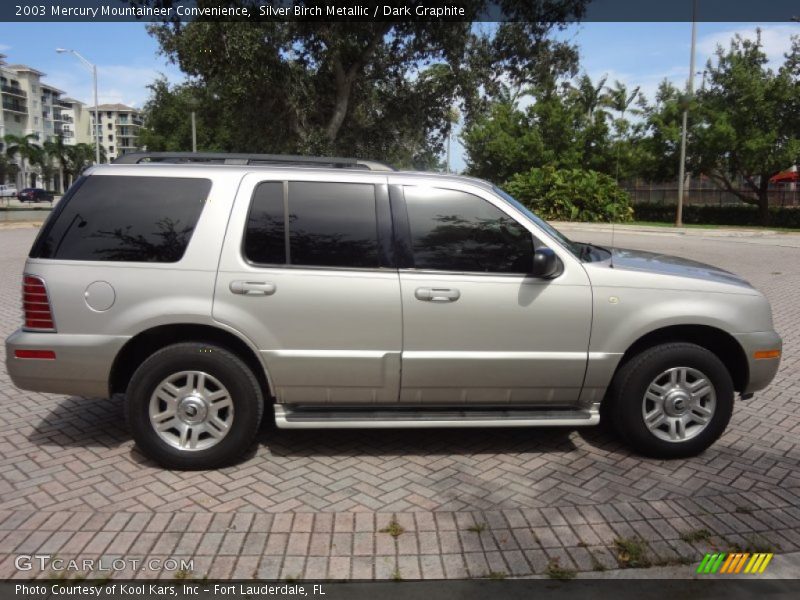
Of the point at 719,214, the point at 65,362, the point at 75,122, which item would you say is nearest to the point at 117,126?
the point at 75,122

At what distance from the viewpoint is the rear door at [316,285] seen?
161 inches

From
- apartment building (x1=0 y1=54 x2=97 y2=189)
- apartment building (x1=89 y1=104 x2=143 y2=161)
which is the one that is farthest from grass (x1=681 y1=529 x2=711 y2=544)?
apartment building (x1=89 y1=104 x2=143 y2=161)

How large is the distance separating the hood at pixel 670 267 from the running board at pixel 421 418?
1.00 m

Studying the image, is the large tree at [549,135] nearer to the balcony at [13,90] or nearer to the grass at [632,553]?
the grass at [632,553]

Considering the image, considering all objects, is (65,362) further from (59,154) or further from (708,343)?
(59,154)

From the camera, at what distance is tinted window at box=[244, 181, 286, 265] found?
417 centimetres

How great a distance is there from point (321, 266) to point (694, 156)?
31690 millimetres

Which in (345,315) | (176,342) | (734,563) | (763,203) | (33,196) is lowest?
(734,563)

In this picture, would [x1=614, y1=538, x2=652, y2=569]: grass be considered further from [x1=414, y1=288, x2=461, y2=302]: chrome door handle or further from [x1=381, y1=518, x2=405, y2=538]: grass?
[x1=414, y1=288, x2=461, y2=302]: chrome door handle

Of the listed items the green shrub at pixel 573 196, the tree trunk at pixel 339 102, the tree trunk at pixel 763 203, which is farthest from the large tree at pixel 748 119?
the tree trunk at pixel 339 102

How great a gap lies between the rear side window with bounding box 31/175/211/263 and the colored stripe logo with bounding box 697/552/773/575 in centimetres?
331

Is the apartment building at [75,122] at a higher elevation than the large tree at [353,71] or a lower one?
higher

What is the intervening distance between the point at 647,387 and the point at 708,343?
0.64 meters

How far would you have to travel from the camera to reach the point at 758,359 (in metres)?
4.39
